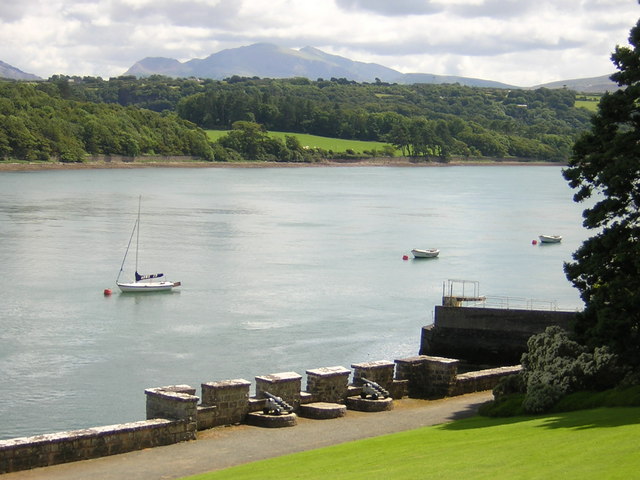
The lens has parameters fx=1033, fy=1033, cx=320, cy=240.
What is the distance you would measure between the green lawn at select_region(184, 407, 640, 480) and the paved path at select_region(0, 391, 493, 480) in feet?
2.88

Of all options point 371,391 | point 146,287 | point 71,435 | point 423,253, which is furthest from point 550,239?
point 71,435

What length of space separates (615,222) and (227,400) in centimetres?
989

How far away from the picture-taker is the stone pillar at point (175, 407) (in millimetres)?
19953

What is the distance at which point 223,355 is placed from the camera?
42.5m

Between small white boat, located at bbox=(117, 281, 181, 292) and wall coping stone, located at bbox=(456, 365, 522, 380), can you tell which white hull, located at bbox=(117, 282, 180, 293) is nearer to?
small white boat, located at bbox=(117, 281, 181, 292)

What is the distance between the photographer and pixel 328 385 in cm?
2292

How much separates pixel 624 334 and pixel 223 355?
907 inches

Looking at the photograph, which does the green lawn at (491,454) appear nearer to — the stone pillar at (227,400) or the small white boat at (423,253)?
the stone pillar at (227,400)

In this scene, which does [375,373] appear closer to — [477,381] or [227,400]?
[477,381]

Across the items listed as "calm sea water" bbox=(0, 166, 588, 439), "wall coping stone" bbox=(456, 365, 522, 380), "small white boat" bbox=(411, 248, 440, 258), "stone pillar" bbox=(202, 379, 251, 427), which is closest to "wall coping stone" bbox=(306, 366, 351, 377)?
"stone pillar" bbox=(202, 379, 251, 427)

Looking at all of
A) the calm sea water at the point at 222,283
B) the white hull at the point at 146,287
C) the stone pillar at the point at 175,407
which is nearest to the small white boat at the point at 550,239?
the calm sea water at the point at 222,283

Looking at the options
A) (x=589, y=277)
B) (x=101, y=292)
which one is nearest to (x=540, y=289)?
(x=101, y=292)

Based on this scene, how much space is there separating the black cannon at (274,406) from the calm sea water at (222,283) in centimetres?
1098

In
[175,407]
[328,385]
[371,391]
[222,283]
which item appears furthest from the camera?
[222,283]
